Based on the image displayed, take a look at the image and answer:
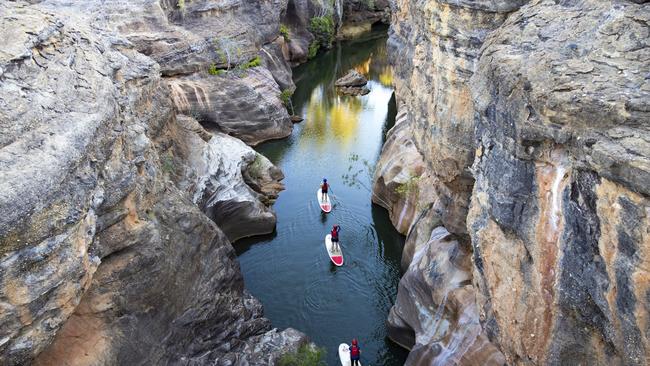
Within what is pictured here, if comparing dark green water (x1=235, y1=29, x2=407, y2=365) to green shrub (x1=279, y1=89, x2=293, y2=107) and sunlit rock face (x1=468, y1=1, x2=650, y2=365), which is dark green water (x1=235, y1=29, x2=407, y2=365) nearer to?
green shrub (x1=279, y1=89, x2=293, y2=107)

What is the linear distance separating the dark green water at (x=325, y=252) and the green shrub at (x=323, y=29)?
10837 mm

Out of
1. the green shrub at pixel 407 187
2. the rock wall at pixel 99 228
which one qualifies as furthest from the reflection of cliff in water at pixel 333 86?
the rock wall at pixel 99 228

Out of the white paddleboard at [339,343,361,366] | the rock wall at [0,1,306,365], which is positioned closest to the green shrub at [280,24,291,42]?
the rock wall at [0,1,306,365]

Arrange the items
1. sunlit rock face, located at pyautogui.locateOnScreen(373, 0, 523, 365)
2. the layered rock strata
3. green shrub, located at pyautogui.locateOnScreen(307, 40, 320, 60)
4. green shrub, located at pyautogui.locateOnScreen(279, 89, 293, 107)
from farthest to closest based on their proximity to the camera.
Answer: green shrub, located at pyautogui.locateOnScreen(307, 40, 320, 60), the layered rock strata, green shrub, located at pyautogui.locateOnScreen(279, 89, 293, 107), sunlit rock face, located at pyautogui.locateOnScreen(373, 0, 523, 365)

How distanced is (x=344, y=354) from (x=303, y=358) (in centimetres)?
177

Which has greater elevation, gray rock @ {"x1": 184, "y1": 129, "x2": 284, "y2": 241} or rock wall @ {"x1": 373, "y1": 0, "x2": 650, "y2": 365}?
rock wall @ {"x1": 373, "y1": 0, "x2": 650, "y2": 365}

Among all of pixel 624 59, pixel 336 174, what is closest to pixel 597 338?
pixel 624 59

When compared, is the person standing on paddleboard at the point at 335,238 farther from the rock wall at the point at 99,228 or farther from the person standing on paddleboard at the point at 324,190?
the rock wall at the point at 99,228

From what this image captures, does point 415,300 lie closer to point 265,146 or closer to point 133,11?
point 265,146

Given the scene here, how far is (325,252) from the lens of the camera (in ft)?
60.7

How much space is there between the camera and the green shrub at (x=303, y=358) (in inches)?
495

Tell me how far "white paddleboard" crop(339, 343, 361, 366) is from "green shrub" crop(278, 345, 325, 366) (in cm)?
108

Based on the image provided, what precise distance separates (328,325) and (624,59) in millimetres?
10575

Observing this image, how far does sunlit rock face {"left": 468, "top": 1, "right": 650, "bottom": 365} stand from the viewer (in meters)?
6.20
